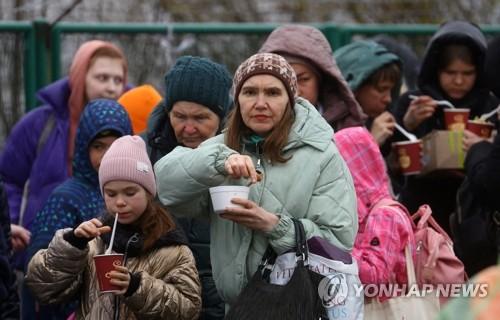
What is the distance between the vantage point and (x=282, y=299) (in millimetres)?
5008

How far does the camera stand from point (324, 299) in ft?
16.9

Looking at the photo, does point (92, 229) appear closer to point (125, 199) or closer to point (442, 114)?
point (125, 199)

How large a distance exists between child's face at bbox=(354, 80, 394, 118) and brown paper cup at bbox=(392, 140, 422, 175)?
264mm

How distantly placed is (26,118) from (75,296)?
233 cm

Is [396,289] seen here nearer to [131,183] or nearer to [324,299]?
[324,299]

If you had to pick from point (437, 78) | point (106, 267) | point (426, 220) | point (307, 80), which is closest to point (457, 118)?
point (437, 78)

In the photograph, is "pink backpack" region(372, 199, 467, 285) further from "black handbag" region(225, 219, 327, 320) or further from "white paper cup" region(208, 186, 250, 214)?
"white paper cup" region(208, 186, 250, 214)

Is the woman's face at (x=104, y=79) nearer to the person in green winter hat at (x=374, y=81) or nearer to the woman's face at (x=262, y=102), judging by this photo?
the person in green winter hat at (x=374, y=81)

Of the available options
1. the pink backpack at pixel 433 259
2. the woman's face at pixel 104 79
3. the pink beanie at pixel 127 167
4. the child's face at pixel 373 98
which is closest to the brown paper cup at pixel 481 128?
the child's face at pixel 373 98

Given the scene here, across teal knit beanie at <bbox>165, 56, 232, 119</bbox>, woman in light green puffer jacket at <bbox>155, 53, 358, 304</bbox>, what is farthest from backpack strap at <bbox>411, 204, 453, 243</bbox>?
teal knit beanie at <bbox>165, 56, 232, 119</bbox>

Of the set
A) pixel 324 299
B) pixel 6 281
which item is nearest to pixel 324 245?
pixel 324 299

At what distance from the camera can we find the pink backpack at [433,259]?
596 centimetres

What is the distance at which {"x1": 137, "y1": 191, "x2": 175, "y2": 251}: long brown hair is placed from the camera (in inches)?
224

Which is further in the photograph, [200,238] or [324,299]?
[200,238]
